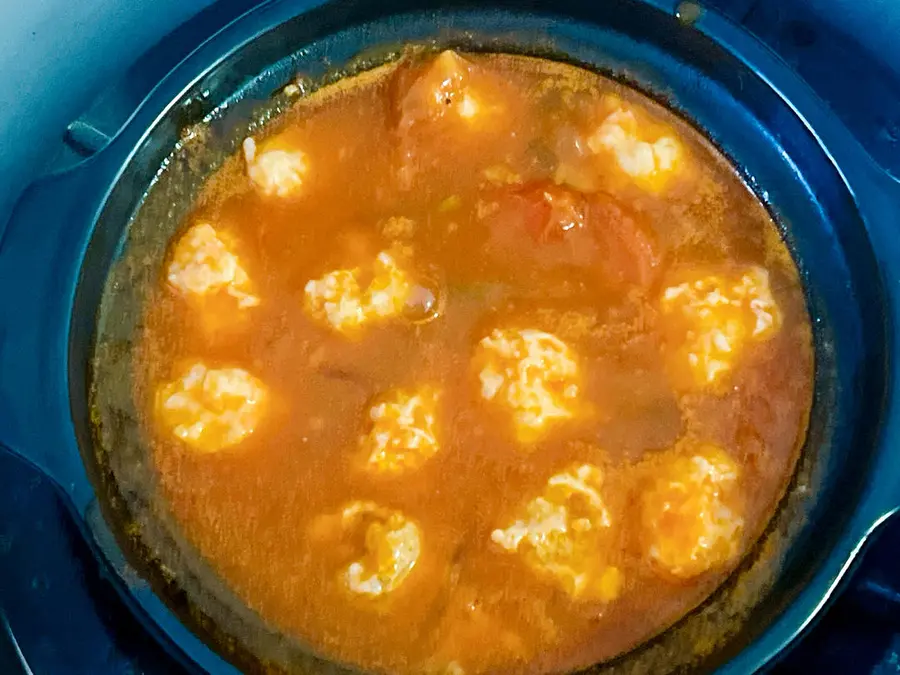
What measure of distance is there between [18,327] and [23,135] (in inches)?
22.8

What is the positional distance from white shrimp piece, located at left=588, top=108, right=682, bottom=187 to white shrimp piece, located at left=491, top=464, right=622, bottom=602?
0.55 m

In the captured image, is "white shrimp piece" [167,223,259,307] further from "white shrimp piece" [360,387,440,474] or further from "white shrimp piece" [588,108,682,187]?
"white shrimp piece" [588,108,682,187]

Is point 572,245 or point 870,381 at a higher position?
point 572,245

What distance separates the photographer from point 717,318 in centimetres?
153

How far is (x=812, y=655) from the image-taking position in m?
1.44

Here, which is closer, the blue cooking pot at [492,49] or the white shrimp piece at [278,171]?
the blue cooking pot at [492,49]

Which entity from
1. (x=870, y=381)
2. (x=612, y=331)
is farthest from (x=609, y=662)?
(x=870, y=381)

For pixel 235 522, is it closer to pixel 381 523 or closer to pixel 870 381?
pixel 381 523

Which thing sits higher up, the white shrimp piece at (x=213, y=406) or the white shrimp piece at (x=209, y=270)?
the white shrimp piece at (x=209, y=270)

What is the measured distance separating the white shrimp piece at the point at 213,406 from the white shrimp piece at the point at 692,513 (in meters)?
0.69

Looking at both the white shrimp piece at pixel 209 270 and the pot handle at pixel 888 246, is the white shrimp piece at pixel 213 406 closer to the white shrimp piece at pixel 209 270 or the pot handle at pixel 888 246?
the white shrimp piece at pixel 209 270

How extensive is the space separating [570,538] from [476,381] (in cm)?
31

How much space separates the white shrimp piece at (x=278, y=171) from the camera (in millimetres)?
1629

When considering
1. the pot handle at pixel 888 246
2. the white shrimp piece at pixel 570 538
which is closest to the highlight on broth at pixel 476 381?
the white shrimp piece at pixel 570 538
